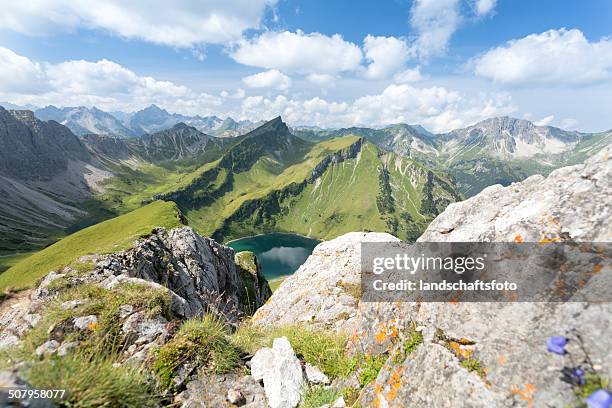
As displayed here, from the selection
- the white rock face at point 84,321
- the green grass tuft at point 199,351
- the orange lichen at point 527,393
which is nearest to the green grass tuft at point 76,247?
the white rock face at point 84,321

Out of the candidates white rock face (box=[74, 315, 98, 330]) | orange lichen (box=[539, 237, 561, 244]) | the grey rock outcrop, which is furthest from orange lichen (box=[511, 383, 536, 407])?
the grey rock outcrop

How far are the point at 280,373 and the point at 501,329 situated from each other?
17.1ft

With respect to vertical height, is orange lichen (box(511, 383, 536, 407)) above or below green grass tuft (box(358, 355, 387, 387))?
above

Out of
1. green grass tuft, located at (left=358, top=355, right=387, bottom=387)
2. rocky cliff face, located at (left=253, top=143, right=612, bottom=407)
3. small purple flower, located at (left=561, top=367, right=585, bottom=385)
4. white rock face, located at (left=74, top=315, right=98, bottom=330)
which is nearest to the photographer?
small purple flower, located at (left=561, top=367, right=585, bottom=385)

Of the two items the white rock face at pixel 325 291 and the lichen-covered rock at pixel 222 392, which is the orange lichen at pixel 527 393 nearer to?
the lichen-covered rock at pixel 222 392

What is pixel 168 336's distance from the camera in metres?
8.55

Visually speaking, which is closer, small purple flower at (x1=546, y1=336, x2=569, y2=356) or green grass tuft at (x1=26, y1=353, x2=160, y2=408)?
small purple flower at (x1=546, y1=336, x2=569, y2=356)

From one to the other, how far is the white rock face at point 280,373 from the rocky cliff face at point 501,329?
1735 millimetres

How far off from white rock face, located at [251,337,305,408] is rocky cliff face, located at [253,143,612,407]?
174cm

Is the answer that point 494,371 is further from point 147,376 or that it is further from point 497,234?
point 147,376

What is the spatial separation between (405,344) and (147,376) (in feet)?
19.3

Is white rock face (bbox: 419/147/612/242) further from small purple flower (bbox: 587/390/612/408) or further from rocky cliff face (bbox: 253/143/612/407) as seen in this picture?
small purple flower (bbox: 587/390/612/408)

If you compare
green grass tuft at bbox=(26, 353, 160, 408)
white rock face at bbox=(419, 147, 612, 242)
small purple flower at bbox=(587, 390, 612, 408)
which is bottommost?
green grass tuft at bbox=(26, 353, 160, 408)

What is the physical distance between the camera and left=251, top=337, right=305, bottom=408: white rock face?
7539 mm
